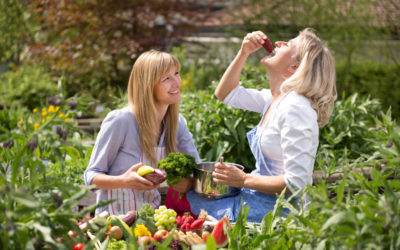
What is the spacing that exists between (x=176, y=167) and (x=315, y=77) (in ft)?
2.72

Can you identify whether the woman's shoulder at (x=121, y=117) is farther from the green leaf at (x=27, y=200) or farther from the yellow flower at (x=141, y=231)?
the green leaf at (x=27, y=200)

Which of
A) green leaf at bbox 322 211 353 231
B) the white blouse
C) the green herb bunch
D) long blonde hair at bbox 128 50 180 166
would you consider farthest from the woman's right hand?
green leaf at bbox 322 211 353 231

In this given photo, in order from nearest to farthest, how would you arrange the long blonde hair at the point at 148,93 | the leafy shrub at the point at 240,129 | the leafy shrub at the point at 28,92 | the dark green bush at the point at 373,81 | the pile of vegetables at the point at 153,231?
the pile of vegetables at the point at 153,231
the long blonde hair at the point at 148,93
the leafy shrub at the point at 240,129
the leafy shrub at the point at 28,92
the dark green bush at the point at 373,81

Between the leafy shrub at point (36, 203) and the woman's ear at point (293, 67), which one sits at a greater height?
the woman's ear at point (293, 67)

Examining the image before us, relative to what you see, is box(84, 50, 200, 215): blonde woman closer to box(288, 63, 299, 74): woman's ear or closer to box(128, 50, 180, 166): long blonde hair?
box(128, 50, 180, 166): long blonde hair

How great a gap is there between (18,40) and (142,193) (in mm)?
9622

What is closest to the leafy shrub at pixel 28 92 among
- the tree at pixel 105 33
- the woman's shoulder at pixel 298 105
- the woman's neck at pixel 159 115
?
the tree at pixel 105 33

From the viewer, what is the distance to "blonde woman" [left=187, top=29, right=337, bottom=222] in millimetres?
2324

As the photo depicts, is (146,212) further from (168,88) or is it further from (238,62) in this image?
(238,62)

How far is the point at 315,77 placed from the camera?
8.12 ft

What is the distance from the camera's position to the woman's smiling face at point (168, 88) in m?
2.94

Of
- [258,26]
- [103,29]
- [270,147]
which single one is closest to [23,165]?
[270,147]

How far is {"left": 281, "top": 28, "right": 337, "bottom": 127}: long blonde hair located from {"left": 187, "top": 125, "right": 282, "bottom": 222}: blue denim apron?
332 mm

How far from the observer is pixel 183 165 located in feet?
8.42
